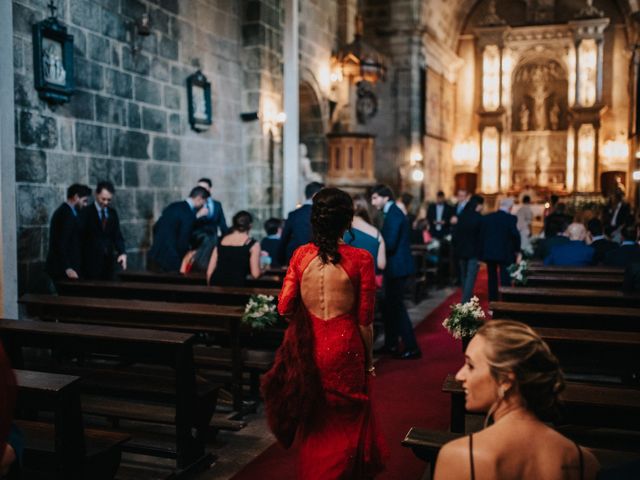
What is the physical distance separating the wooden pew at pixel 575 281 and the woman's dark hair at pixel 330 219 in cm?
406

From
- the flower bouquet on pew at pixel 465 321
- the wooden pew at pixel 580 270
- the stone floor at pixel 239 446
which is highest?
the flower bouquet on pew at pixel 465 321

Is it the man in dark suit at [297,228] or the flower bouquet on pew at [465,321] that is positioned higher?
the man in dark suit at [297,228]

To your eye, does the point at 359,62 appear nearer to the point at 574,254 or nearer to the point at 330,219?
the point at 574,254

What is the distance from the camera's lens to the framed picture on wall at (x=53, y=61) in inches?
273

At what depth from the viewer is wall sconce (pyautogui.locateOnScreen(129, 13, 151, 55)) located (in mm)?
8625

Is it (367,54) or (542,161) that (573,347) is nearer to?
(367,54)

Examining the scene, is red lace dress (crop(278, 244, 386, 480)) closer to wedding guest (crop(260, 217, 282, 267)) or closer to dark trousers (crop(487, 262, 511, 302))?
wedding guest (crop(260, 217, 282, 267))

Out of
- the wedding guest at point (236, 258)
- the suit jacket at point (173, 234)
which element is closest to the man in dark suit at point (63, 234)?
the suit jacket at point (173, 234)

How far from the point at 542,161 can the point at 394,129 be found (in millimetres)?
7198

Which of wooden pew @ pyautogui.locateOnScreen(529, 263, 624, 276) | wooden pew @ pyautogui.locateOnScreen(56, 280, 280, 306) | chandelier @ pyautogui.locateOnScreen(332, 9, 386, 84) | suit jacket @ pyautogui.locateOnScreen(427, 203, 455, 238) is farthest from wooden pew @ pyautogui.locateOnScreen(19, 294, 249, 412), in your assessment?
chandelier @ pyautogui.locateOnScreen(332, 9, 386, 84)

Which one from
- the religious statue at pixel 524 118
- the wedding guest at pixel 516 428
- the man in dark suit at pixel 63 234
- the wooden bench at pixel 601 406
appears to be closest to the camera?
the wedding guest at pixel 516 428

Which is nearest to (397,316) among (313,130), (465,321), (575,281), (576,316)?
(575,281)

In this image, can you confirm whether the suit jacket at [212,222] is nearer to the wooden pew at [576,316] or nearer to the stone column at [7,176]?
the stone column at [7,176]

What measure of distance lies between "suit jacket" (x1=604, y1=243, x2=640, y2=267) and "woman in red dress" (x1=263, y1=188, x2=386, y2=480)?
14.7 feet
